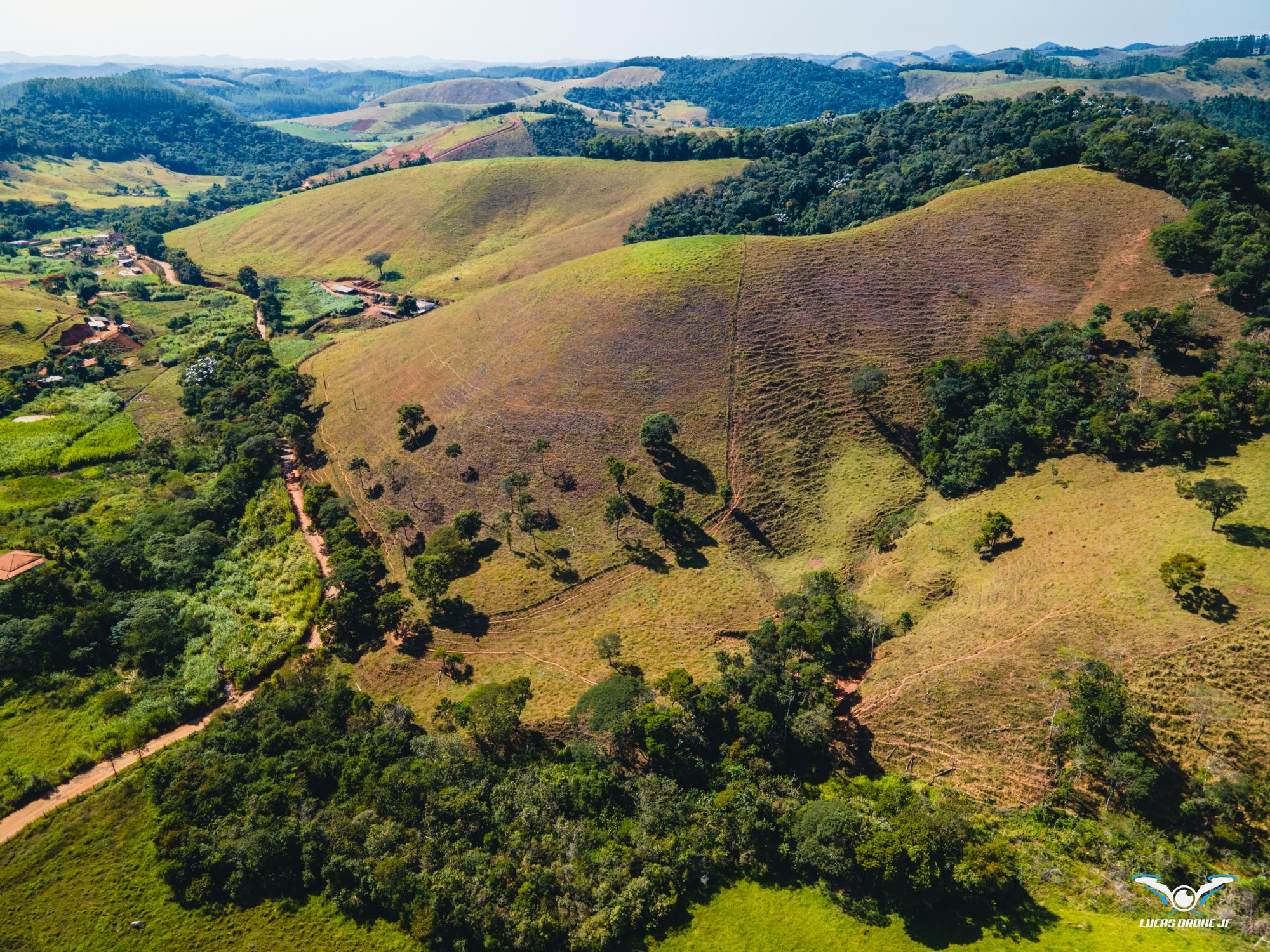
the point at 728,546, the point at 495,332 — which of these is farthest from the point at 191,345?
the point at 728,546

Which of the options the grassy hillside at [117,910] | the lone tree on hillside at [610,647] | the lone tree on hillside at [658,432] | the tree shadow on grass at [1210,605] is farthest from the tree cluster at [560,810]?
the lone tree on hillside at [658,432]

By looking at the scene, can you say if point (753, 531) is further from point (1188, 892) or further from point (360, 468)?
point (360, 468)

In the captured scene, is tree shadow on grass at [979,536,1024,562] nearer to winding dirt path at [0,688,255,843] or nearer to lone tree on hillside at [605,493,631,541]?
lone tree on hillside at [605,493,631,541]

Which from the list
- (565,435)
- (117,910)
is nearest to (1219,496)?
(565,435)

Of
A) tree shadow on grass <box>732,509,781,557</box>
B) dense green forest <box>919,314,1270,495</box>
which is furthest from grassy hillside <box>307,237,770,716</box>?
dense green forest <box>919,314,1270,495</box>

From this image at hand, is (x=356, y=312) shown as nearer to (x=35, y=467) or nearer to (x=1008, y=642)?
(x=35, y=467)

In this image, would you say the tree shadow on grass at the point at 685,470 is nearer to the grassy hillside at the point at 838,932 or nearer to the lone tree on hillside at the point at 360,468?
the lone tree on hillside at the point at 360,468
